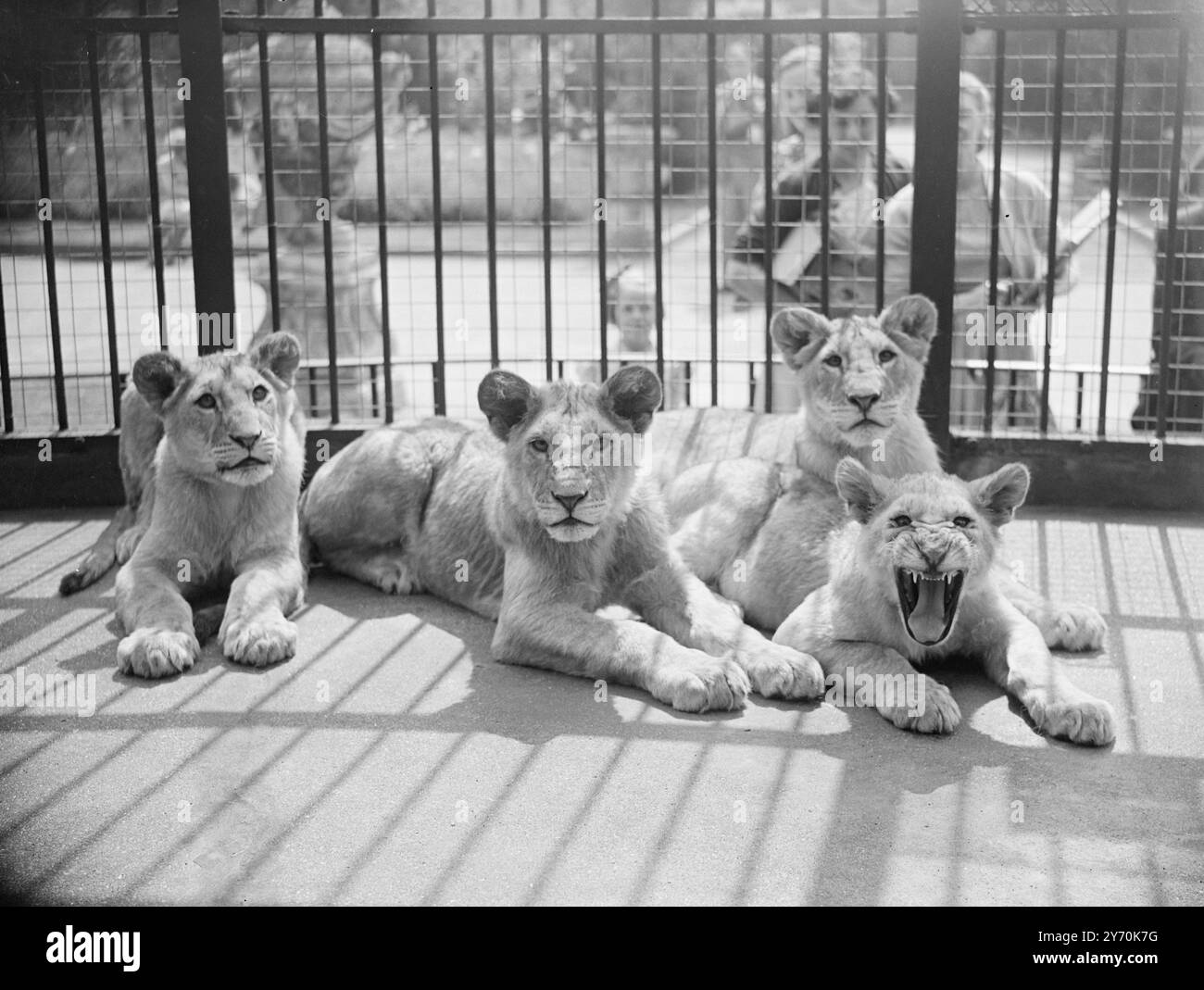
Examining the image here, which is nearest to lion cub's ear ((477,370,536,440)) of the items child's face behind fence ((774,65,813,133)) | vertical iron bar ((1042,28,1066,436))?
vertical iron bar ((1042,28,1066,436))

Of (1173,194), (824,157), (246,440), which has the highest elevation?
(824,157)

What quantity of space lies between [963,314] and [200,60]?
4.97 meters

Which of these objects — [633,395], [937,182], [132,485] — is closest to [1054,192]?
[937,182]

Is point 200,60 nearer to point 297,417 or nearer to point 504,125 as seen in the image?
point 297,417

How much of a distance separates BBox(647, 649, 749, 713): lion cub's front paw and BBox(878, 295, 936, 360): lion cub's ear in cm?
196

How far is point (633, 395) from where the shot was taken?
5.66 m

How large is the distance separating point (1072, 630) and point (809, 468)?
133cm

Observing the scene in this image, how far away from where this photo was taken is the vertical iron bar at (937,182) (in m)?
7.16

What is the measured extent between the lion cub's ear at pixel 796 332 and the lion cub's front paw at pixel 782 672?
1704 millimetres

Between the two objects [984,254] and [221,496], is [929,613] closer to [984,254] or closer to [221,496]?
[221,496]

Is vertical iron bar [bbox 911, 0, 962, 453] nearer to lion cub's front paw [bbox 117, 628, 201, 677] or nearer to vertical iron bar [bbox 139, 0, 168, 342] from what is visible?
vertical iron bar [bbox 139, 0, 168, 342]

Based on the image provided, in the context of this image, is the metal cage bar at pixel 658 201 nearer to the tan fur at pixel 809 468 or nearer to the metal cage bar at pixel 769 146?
the metal cage bar at pixel 769 146

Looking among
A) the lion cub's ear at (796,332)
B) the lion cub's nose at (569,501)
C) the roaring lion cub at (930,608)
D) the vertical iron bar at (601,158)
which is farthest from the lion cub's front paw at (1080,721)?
the vertical iron bar at (601,158)

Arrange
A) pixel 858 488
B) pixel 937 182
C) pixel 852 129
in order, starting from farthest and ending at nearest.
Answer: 1. pixel 852 129
2. pixel 937 182
3. pixel 858 488
